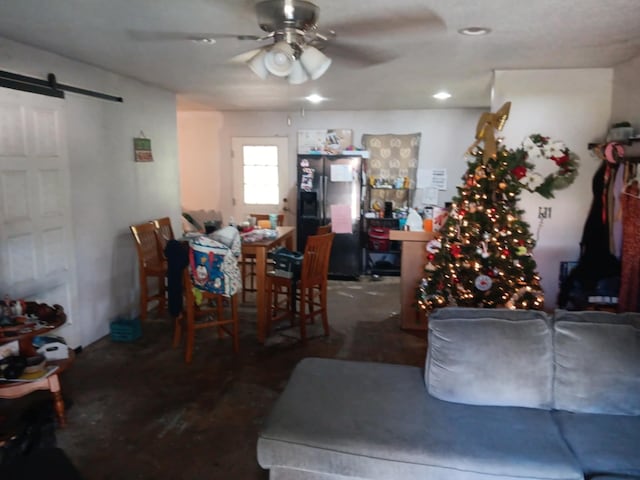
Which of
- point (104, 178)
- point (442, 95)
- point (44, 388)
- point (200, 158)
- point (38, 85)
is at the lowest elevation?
point (44, 388)

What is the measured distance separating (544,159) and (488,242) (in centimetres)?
103

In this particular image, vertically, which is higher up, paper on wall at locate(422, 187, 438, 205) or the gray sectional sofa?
paper on wall at locate(422, 187, 438, 205)

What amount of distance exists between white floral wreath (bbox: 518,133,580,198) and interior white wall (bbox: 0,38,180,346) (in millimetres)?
3512

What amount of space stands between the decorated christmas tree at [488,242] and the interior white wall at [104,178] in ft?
9.32

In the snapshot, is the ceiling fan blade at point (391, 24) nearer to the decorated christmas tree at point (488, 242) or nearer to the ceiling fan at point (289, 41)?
the ceiling fan at point (289, 41)

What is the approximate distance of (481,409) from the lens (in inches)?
81.4

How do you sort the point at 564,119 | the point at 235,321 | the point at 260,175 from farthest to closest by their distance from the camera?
the point at 260,175, the point at 564,119, the point at 235,321

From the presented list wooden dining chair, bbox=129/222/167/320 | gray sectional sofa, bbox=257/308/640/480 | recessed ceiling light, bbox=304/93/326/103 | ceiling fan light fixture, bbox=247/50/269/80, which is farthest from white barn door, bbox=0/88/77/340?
recessed ceiling light, bbox=304/93/326/103

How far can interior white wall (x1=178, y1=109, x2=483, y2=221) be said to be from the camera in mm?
6691

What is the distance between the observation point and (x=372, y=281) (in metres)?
6.32

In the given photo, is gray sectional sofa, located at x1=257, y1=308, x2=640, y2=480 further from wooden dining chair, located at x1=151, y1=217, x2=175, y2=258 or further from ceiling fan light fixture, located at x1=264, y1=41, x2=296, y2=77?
wooden dining chair, located at x1=151, y1=217, x2=175, y2=258

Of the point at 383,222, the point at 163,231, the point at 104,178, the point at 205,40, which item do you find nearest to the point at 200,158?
the point at 163,231

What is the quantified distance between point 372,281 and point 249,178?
2.45 metres

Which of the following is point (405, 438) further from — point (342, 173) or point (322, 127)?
point (322, 127)
